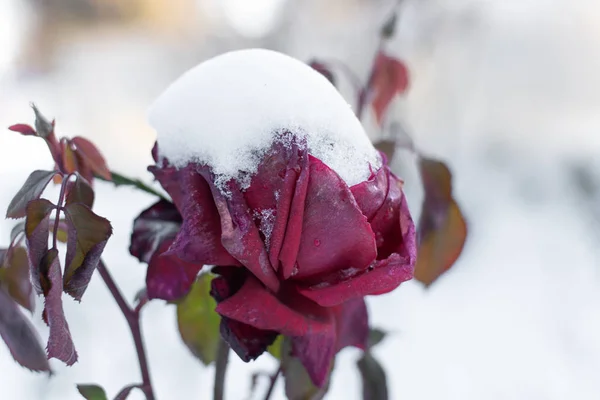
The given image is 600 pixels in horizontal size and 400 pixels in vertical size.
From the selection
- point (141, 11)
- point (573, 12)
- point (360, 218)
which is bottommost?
point (573, 12)

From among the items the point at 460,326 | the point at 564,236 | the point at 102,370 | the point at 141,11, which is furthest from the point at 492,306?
the point at 141,11

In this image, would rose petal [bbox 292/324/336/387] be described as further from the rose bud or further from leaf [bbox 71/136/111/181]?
leaf [bbox 71/136/111/181]

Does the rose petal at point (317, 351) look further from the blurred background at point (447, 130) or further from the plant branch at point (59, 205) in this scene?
the blurred background at point (447, 130)

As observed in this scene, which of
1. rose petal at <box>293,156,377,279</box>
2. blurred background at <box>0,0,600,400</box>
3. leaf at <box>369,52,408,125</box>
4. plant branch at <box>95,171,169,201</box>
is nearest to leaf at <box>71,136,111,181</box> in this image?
plant branch at <box>95,171,169,201</box>

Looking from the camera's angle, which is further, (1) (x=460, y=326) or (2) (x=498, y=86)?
(2) (x=498, y=86)

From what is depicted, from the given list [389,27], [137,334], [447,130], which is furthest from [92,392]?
[447,130]

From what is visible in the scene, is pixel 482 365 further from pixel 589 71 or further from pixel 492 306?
pixel 589 71

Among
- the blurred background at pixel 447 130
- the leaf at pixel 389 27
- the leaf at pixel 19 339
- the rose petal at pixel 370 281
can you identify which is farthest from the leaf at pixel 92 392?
the blurred background at pixel 447 130
